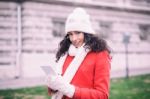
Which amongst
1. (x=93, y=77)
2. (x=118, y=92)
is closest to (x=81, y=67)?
(x=93, y=77)

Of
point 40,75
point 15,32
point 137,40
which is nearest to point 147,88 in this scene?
point 40,75

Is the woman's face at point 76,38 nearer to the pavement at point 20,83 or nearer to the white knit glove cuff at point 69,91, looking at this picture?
the white knit glove cuff at point 69,91

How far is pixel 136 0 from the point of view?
1588 cm

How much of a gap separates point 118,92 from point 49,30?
17.0 ft

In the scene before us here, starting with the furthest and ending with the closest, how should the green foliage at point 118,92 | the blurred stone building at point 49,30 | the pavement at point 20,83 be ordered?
the blurred stone building at point 49,30 < the pavement at point 20,83 < the green foliage at point 118,92

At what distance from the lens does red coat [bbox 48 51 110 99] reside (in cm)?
241

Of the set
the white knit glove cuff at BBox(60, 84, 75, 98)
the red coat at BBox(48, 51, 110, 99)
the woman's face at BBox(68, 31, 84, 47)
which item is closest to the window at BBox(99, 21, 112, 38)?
the woman's face at BBox(68, 31, 84, 47)

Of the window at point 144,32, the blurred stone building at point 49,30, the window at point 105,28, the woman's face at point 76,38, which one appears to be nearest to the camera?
the woman's face at point 76,38

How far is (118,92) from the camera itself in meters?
8.67

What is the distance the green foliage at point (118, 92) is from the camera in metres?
8.15

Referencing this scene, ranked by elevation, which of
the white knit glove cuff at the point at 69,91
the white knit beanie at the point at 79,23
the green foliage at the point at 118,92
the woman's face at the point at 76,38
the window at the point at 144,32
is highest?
the white knit beanie at the point at 79,23

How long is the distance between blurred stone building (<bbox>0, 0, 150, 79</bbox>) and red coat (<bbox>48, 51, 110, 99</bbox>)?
8.66 meters

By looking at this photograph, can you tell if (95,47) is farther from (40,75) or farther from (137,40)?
(137,40)

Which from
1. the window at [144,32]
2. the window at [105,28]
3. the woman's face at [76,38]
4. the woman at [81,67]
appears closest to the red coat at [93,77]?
the woman at [81,67]
